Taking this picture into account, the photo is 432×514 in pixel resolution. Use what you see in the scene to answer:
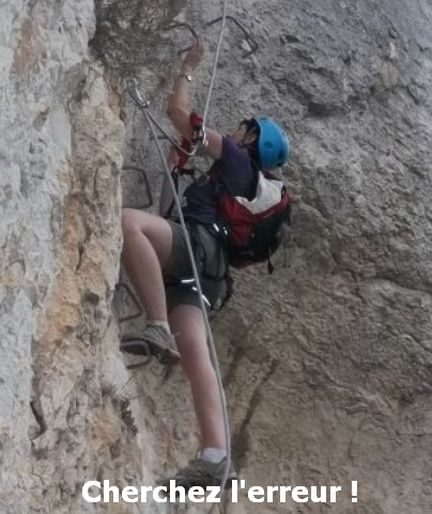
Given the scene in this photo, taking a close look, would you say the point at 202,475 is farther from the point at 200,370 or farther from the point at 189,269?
the point at 189,269

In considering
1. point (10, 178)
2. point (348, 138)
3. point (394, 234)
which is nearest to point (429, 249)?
point (394, 234)

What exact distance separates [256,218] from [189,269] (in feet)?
1.52

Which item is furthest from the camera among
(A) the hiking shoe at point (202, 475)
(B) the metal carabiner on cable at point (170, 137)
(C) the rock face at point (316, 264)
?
(C) the rock face at point (316, 264)

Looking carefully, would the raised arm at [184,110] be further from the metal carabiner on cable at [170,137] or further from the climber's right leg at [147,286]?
the climber's right leg at [147,286]

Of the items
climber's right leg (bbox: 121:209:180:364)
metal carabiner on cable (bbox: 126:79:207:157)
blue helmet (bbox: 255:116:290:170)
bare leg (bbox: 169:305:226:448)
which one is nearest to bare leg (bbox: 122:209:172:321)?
climber's right leg (bbox: 121:209:180:364)

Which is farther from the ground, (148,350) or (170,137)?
(170,137)

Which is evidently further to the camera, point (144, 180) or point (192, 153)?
point (144, 180)

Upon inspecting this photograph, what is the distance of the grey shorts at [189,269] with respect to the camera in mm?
5723

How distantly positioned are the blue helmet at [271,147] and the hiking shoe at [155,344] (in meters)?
1.22

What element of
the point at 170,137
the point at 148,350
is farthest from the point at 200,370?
the point at 170,137

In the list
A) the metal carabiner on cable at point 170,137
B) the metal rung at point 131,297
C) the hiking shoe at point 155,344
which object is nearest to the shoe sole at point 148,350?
the hiking shoe at point 155,344

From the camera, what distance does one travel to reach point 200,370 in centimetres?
559

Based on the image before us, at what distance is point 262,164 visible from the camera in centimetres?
616

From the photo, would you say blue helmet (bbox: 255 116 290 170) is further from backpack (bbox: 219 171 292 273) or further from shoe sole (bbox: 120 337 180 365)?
shoe sole (bbox: 120 337 180 365)
